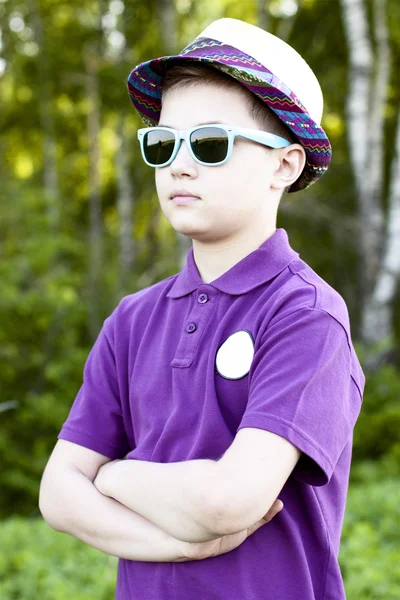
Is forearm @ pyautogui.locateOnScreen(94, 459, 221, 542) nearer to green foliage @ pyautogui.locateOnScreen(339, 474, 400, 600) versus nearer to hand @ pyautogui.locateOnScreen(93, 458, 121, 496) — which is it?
hand @ pyautogui.locateOnScreen(93, 458, 121, 496)

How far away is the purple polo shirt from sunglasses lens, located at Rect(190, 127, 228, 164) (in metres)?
0.24

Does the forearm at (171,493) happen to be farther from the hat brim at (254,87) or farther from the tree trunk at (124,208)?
the tree trunk at (124,208)

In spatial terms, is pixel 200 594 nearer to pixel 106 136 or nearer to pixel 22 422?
pixel 22 422

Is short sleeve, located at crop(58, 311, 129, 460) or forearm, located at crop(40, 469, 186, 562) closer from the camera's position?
forearm, located at crop(40, 469, 186, 562)

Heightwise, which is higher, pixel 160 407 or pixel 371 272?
pixel 160 407

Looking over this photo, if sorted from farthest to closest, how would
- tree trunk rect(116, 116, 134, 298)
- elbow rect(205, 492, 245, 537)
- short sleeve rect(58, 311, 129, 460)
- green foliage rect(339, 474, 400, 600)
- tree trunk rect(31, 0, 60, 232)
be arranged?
tree trunk rect(116, 116, 134, 298) → tree trunk rect(31, 0, 60, 232) → green foliage rect(339, 474, 400, 600) → short sleeve rect(58, 311, 129, 460) → elbow rect(205, 492, 245, 537)

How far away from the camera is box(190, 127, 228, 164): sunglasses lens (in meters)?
1.60

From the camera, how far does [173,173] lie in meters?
1.65

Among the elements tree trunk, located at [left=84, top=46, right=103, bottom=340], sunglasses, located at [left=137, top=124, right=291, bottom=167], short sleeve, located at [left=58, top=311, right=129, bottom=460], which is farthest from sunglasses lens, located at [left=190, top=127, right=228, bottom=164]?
tree trunk, located at [left=84, top=46, right=103, bottom=340]

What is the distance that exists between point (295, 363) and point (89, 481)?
0.60 metres

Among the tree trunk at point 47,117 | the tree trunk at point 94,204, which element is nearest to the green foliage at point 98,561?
the tree trunk at point 94,204

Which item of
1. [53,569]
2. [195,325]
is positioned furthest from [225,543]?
[53,569]

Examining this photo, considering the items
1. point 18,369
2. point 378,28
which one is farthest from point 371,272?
point 18,369

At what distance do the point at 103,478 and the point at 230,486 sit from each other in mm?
395
